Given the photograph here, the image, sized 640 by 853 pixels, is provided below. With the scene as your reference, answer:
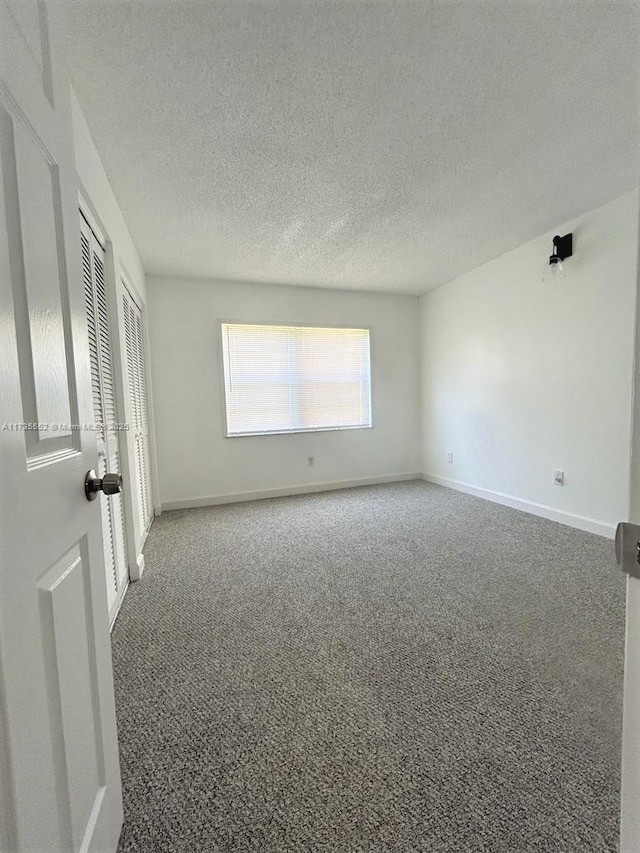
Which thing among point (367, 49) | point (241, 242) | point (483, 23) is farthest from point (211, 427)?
point (483, 23)

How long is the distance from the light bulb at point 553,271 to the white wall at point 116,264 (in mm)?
3268

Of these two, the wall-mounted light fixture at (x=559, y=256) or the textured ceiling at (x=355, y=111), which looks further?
the wall-mounted light fixture at (x=559, y=256)

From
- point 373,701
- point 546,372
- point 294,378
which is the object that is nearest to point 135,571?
point 373,701

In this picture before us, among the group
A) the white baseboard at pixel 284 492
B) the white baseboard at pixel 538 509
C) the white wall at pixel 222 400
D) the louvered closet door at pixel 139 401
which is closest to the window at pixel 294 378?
the white wall at pixel 222 400

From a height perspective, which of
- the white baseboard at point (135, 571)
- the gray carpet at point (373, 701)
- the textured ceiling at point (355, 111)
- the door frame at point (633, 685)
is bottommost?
the gray carpet at point (373, 701)

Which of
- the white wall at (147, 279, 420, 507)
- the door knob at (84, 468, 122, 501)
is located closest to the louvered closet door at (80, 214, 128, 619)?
the door knob at (84, 468, 122, 501)

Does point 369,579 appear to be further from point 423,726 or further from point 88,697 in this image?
point 88,697

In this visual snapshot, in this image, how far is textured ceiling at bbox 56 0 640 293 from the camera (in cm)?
129

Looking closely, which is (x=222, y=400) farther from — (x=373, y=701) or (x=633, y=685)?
(x=633, y=685)

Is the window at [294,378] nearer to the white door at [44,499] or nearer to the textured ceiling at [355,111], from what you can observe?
the textured ceiling at [355,111]

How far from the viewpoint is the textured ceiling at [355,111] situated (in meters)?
1.29

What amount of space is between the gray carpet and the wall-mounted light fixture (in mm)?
2249

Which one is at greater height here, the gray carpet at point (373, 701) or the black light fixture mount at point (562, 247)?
the black light fixture mount at point (562, 247)

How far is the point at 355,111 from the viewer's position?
1.66m
